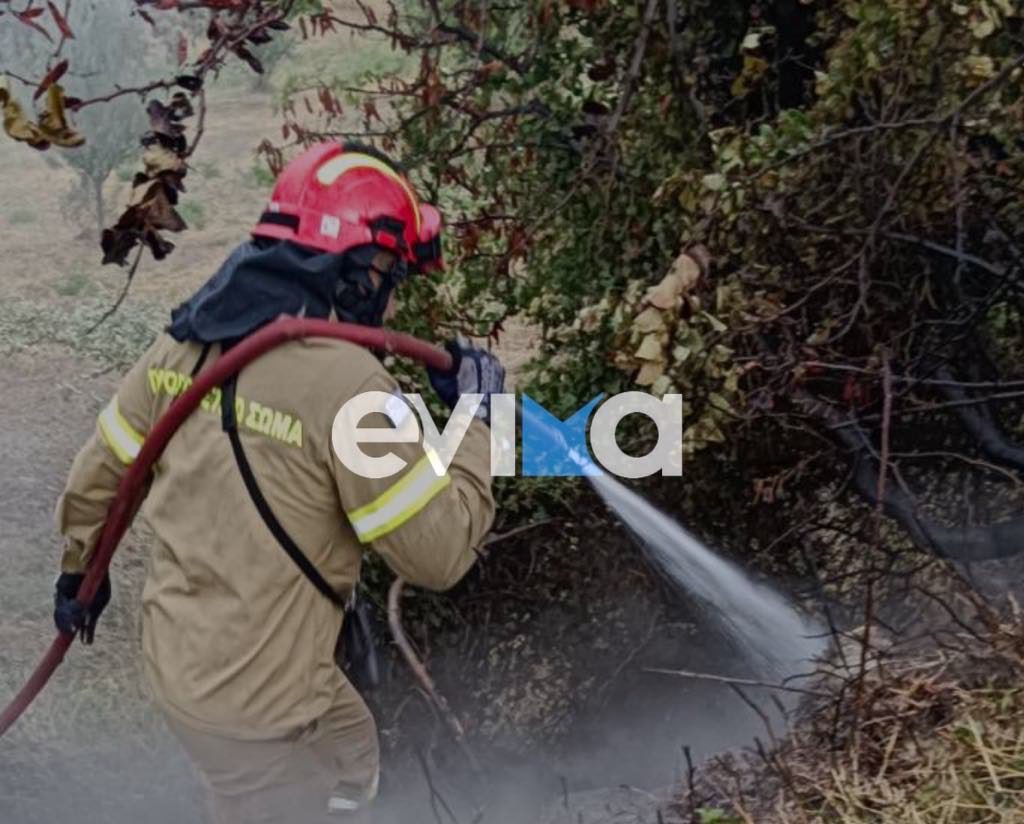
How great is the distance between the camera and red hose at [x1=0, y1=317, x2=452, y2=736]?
2850mm

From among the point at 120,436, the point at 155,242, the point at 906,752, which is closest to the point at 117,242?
the point at 155,242

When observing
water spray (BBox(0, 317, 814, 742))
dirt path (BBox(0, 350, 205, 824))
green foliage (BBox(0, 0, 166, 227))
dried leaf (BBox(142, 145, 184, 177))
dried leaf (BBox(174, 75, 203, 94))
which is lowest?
dirt path (BBox(0, 350, 205, 824))

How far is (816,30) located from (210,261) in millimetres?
8815

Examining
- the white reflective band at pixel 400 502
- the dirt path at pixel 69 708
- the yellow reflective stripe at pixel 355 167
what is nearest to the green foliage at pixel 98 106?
the dirt path at pixel 69 708

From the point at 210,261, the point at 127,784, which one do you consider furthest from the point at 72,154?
the point at 127,784

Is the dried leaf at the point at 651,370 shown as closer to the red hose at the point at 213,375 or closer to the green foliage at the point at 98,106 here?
the red hose at the point at 213,375

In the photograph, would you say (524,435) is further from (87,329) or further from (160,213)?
(87,329)

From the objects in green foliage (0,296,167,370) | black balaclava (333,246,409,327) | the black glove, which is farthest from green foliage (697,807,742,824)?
green foliage (0,296,167,370)

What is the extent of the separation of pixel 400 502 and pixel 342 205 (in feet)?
2.10

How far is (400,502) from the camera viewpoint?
2.85 m

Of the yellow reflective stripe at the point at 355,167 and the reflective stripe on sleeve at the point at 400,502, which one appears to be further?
the yellow reflective stripe at the point at 355,167

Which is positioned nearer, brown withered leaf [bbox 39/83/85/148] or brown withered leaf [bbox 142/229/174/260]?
brown withered leaf [bbox 39/83/85/148]

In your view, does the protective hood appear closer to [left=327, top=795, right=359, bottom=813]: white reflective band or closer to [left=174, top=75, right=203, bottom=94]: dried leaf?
[left=174, top=75, right=203, bottom=94]: dried leaf

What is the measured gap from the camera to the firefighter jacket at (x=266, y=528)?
2.86m
